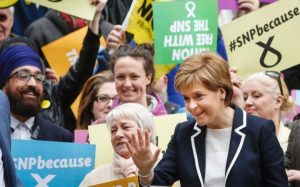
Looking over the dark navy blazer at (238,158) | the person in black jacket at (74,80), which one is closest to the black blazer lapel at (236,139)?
the dark navy blazer at (238,158)

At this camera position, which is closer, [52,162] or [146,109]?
[146,109]

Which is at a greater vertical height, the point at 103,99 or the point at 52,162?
the point at 103,99

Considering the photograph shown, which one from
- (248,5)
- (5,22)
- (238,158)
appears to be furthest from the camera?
(5,22)

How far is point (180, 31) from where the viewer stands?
763cm

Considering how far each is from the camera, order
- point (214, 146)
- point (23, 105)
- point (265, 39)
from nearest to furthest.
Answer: point (214, 146), point (23, 105), point (265, 39)

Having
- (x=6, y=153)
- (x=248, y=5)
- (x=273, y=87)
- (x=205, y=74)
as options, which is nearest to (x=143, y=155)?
(x=205, y=74)

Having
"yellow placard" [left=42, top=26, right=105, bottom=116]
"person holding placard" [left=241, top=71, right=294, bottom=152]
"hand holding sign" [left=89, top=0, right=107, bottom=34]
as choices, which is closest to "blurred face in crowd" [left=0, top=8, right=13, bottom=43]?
"yellow placard" [left=42, top=26, right=105, bottom=116]

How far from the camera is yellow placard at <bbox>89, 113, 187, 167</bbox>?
6.34 meters

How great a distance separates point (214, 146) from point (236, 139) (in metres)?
0.13

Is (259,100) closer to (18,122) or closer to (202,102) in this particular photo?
(202,102)

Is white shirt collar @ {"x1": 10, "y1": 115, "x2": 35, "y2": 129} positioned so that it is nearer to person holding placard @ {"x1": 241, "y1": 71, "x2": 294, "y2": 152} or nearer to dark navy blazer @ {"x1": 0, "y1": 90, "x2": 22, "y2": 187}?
person holding placard @ {"x1": 241, "y1": 71, "x2": 294, "y2": 152}

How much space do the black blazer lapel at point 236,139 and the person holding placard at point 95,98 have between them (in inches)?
103

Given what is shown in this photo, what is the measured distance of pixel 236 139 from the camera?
4.86 m

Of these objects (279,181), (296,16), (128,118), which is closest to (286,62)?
(296,16)
